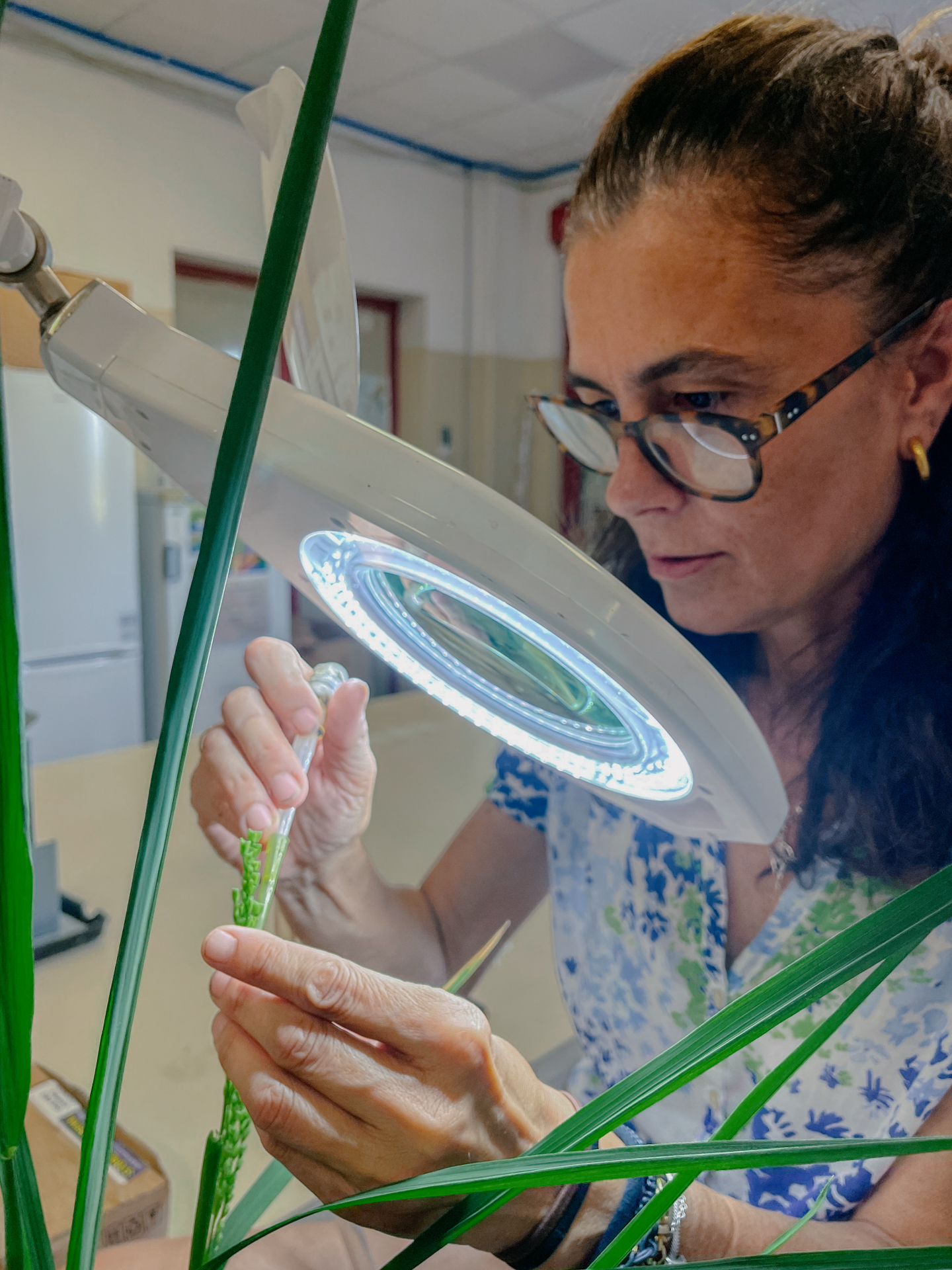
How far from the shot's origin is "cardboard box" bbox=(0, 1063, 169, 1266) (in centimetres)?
55


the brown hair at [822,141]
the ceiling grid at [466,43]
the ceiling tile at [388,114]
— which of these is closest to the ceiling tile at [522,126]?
the ceiling grid at [466,43]

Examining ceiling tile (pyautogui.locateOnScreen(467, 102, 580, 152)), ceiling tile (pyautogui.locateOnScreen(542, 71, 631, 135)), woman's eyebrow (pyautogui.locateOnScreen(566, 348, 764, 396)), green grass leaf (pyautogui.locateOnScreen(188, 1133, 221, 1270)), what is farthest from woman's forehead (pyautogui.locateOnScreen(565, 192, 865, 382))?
ceiling tile (pyautogui.locateOnScreen(467, 102, 580, 152))

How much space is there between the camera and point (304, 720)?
598 mm

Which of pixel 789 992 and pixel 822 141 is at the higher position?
pixel 822 141

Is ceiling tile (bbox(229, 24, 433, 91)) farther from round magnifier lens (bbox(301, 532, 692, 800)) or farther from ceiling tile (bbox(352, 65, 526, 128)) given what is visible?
round magnifier lens (bbox(301, 532, 692, 800))

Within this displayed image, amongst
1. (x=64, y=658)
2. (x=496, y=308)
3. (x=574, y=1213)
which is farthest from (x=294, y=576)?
(x=496, y=308)

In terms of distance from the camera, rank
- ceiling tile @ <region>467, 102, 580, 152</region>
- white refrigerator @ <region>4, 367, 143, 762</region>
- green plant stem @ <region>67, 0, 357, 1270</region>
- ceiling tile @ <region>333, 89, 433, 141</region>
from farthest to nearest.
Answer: white refrigerator @ <region>4, 367, 143, 762</region>
ceiling tile @ <region>467, 102, 580, 152</region>
ceiling tile @ <region>333, 89, 433, 141</region>
green plant stem @ <region>67, 0, 357, 1270</region>

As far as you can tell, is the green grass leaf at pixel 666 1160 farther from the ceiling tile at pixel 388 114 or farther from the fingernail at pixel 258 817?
the ceiling tile at pixel 388 114

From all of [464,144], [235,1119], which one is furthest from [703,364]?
[464,144]

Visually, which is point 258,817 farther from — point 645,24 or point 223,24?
point 223,24

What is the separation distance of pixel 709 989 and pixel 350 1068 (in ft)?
1.71

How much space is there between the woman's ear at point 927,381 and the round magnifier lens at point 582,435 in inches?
7.4

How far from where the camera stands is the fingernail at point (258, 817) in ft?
1.65

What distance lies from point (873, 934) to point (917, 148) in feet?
1.48
